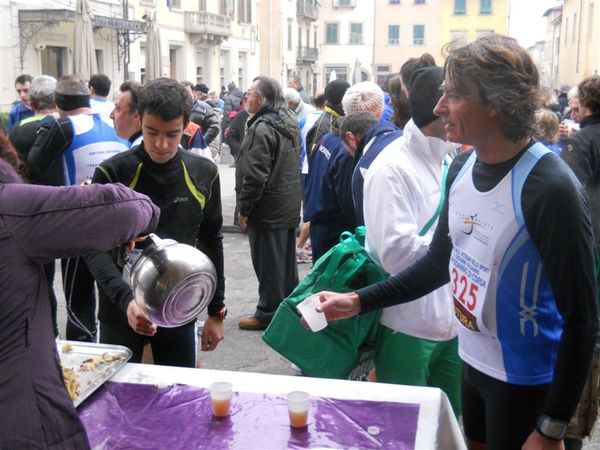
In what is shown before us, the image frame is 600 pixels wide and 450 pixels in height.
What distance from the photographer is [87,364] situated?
2.45 metres

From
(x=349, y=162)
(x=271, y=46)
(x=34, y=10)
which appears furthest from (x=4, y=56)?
(x=271, y=46)

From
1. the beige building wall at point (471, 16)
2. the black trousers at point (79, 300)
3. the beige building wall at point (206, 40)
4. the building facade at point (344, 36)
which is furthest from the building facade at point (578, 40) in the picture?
the black trousers at point (79, 300)

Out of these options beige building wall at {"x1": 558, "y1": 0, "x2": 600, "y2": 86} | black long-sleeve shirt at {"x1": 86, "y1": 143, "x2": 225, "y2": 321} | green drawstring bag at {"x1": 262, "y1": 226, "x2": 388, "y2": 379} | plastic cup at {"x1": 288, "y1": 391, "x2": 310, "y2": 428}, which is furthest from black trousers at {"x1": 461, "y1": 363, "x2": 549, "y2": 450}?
beige building wall at {"x1": 558, "y1": 0, "x2": 600, "y2": 86}

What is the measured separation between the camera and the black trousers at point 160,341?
2.79 metres

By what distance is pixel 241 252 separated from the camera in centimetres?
797

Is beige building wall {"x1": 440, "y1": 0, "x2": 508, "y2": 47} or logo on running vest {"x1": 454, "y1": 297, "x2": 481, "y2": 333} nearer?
logo on running vest {"x1": 454, "y1": 297, "x2": 481, "y2": 333}

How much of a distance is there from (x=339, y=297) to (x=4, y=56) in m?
19.8

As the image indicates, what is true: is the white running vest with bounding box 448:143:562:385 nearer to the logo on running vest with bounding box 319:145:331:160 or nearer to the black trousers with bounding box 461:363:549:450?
the black trousers with bounding box 461:363:549:450

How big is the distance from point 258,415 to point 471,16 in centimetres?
6281

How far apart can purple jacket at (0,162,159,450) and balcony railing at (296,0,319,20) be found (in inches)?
2142

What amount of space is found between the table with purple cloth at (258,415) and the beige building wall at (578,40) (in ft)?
90.8

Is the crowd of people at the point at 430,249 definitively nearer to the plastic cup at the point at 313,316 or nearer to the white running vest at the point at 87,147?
the plastic cup at the point at 313,316

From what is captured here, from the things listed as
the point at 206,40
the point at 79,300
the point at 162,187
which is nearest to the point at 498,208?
the point at 162,187

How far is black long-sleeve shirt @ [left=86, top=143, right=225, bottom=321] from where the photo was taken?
2.65 metres
